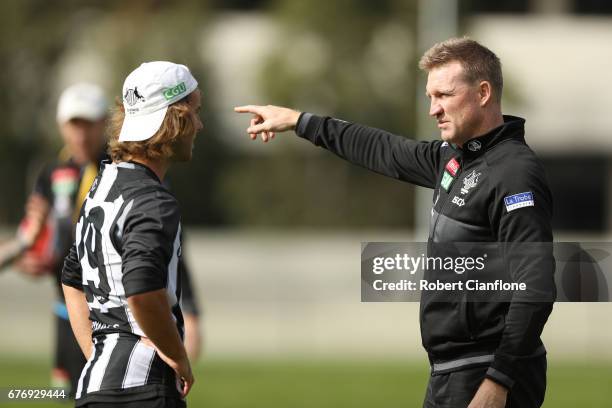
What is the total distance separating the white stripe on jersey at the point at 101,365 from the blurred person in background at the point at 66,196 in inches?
109

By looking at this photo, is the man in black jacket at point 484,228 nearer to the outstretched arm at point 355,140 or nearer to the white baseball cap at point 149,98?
the outstretched arm at point 355,140

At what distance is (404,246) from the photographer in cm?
Answer: 525

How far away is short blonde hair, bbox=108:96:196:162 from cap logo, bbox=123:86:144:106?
13 cm

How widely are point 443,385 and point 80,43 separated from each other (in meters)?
30.3

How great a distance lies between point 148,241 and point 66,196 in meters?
3.26

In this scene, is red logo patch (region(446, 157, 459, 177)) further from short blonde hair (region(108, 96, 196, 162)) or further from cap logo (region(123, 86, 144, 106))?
cap logo (region(123, 86, 144, 106))

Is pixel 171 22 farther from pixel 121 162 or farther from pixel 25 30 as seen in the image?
pixel 121 162

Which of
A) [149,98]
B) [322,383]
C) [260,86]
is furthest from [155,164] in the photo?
[260,86]

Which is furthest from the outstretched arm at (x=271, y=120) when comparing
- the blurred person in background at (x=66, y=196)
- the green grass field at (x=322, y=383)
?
the green grass field at (x=322, y=383)

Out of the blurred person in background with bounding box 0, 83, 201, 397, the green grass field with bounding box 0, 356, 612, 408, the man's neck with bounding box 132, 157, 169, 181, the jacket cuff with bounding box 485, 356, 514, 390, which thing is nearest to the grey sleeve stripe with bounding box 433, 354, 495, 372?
the jacket cuff with bounding box 485, 356, 514, 390

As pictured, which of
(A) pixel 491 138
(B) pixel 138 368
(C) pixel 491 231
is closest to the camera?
(B) pixel 138 368

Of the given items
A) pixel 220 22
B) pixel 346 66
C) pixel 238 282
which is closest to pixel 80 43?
pixel 220 22

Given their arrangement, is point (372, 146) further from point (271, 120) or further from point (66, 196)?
point (66, 196)

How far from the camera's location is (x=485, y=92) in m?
4.90
